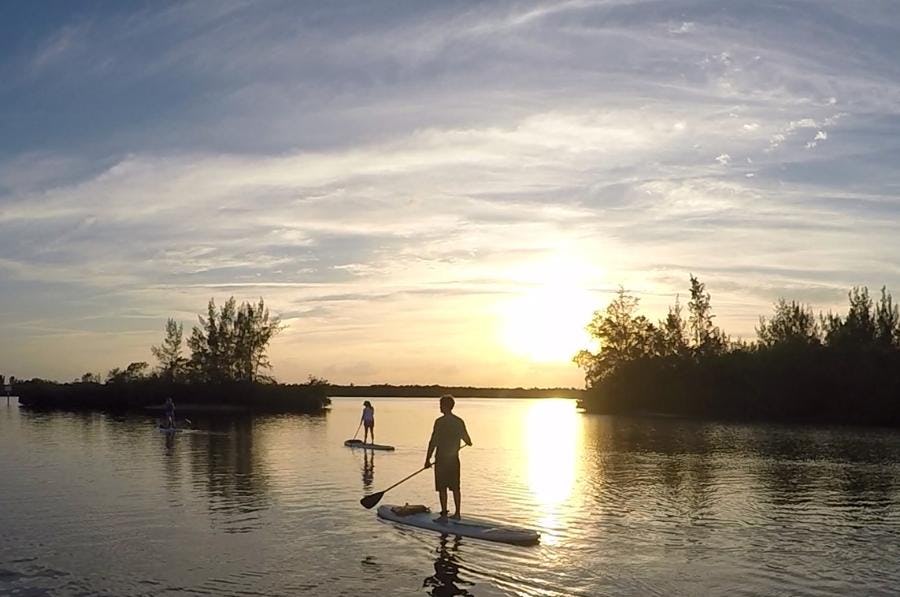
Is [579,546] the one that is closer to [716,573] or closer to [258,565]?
[716,573]

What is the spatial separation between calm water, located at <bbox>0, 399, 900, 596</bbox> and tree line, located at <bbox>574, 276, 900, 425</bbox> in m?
48.5

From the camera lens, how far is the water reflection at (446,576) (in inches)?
499

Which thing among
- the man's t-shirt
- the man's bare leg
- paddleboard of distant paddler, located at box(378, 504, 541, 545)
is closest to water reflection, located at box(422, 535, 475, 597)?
paddleboard of distant paddler, located at box(378, 504, 541, 545)

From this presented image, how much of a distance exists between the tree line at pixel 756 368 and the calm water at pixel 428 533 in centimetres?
4850

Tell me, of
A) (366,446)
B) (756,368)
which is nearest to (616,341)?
(756,368)

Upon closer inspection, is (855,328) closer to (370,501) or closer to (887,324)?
(887,324)

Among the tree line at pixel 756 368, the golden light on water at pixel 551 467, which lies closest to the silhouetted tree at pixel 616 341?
the tree line at pixel 756 368

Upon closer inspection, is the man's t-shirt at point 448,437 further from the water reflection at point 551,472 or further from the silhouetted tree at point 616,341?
the silhouetted tree at point 616,341

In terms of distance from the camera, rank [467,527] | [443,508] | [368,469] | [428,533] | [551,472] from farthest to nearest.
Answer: [551,472] < [368,469] < [443,508] < [428,533] < [467,527]

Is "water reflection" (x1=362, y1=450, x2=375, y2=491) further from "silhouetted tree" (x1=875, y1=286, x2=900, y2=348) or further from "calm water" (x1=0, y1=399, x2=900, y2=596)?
"silhouetted tree" (x1=875, y1=286, x2=900, y2=348)

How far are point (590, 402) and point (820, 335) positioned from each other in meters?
32.2

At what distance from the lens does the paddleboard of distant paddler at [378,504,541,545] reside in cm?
1612

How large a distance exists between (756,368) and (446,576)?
268 feet

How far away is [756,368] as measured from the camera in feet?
292
